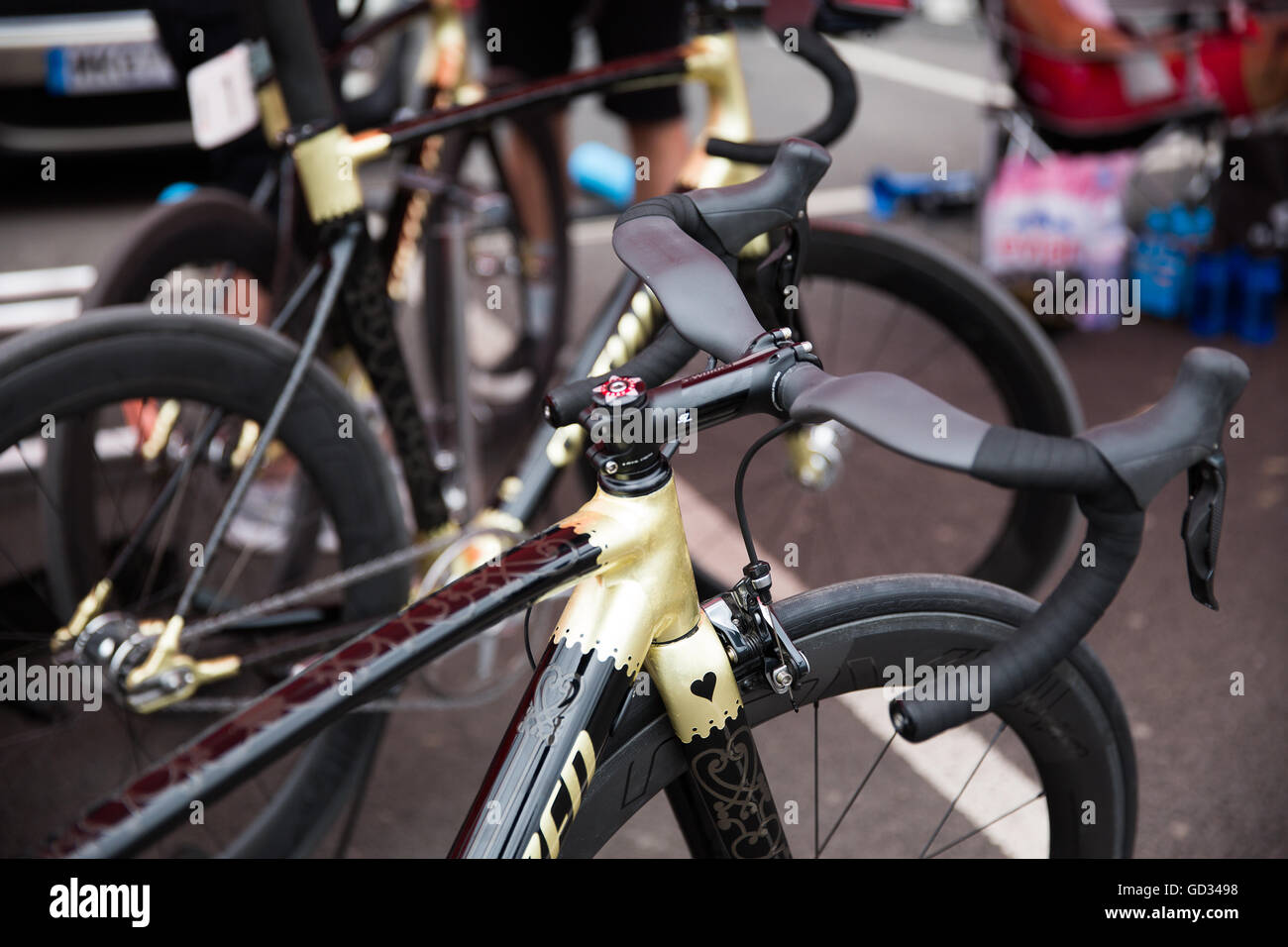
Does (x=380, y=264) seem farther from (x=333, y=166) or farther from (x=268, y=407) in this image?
(x=268, y=407)

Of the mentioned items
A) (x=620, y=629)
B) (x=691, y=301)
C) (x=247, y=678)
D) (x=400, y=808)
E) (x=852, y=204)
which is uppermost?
(x=691, y=301)

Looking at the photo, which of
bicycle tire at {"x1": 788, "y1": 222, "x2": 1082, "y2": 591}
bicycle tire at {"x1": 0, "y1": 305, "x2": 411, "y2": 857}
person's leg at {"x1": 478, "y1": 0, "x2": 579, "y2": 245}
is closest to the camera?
bicycle tire at {"x1": 0, "y1": 305, "x2": 411, "y2": 857}

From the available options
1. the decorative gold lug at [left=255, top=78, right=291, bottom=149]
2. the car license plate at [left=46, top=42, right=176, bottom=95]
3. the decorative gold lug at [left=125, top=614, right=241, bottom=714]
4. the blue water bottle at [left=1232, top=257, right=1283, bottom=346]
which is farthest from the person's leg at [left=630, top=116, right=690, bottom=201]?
the car license plate at [left=46, top=42, right=176, bottom=95]

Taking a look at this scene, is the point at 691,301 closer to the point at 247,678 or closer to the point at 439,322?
the point at 247,678

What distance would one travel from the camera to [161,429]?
1.82 meters

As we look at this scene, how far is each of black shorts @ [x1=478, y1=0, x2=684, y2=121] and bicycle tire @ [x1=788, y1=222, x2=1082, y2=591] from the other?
2.18ft

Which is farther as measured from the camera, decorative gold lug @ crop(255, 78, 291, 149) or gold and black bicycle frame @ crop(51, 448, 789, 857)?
decorative gold lug @ crop(255, 78, 291, 149)

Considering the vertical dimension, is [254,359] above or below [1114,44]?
below

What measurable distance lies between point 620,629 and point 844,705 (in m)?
1.32

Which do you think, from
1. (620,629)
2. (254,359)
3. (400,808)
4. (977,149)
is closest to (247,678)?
(400,808)

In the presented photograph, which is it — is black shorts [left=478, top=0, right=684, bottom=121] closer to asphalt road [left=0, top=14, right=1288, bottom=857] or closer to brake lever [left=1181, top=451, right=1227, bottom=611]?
asphalt road [left=0, top=14, right=1288, bottom=857]

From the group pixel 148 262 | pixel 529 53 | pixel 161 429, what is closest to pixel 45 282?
pixel 529 53

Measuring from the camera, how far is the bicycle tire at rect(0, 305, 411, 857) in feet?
4.66

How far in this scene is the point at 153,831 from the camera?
2.66 ft
